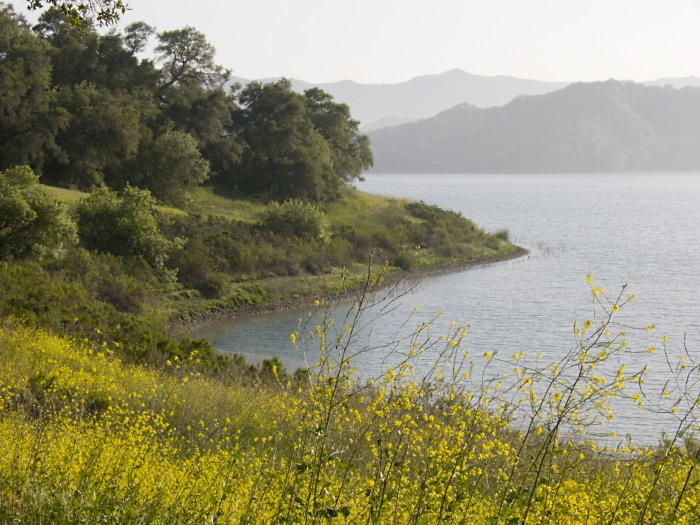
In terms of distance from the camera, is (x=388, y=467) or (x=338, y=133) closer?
(x=388, y=467)

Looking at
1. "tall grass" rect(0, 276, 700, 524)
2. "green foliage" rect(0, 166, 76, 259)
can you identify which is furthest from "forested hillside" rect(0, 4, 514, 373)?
"tall grass" rect(0, 276, 700, 524)

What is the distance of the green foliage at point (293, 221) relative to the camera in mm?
48844

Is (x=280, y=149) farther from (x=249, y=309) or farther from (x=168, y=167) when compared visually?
(x=249, y=309)

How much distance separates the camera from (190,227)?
4322cm

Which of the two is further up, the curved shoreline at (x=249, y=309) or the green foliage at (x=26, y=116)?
the green foliage at (x=26, y=116)

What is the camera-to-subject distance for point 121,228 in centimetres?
3700

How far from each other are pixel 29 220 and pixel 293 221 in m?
19.3

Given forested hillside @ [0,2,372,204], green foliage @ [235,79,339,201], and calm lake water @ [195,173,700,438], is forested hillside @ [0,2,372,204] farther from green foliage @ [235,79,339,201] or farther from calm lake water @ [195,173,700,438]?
calm lake water @ [195,173,700,438]

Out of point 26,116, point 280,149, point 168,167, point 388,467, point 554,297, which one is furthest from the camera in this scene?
point 280,149

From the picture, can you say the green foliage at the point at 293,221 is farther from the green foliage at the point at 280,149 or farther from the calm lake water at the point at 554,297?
the calm lake water at the point at 554,297

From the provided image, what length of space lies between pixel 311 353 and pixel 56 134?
2476cm

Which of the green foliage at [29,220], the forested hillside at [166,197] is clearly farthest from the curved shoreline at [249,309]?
the green foliage at [29,220]

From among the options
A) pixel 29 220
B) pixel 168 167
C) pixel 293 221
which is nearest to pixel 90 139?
pixel 168 167

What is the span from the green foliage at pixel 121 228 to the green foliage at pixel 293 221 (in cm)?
1158
